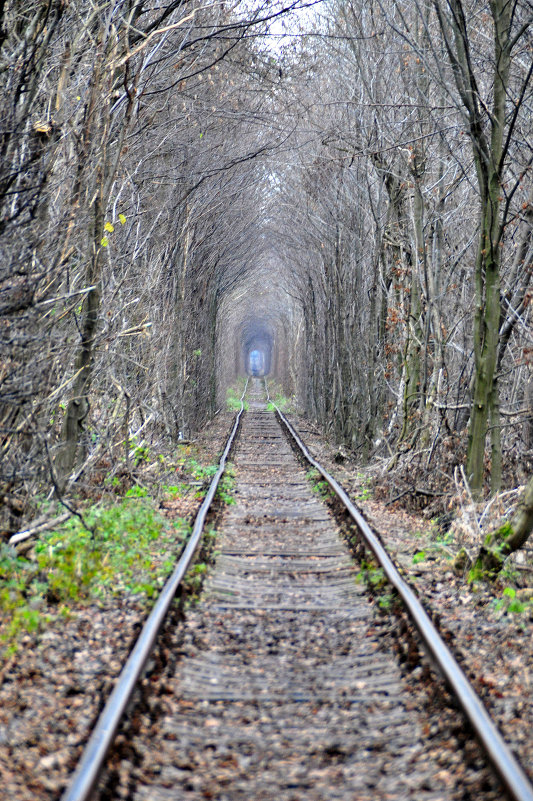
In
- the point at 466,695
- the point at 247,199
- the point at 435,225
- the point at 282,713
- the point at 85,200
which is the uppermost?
the point at 247,199

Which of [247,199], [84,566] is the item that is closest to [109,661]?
[84,566]

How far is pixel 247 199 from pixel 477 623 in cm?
1965

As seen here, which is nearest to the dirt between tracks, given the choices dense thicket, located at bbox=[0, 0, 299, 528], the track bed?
the track bed

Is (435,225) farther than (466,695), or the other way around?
(435,225)

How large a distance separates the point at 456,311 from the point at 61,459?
21.7 ft

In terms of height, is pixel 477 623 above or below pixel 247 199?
below

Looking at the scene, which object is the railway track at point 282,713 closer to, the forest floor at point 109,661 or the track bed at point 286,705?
the track bed at point 286,705

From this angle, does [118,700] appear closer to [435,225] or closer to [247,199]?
[435,225]

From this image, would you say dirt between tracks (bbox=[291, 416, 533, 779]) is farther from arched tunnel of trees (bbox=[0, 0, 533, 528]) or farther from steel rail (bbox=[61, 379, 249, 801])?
steel rail (bbox=[61, 379, 249, 801])

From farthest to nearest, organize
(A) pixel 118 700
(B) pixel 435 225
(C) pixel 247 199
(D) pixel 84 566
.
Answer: (C) pixel 247 199 → (B) pixel 435 225 → (D) pixel 84 566 → (A) pixel 118 700

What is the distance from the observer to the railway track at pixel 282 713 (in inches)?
133

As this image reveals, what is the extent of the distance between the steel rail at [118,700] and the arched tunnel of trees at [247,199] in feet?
4.96

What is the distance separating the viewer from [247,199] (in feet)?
77.7

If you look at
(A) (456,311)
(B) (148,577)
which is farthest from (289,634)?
(A) (456,311)
